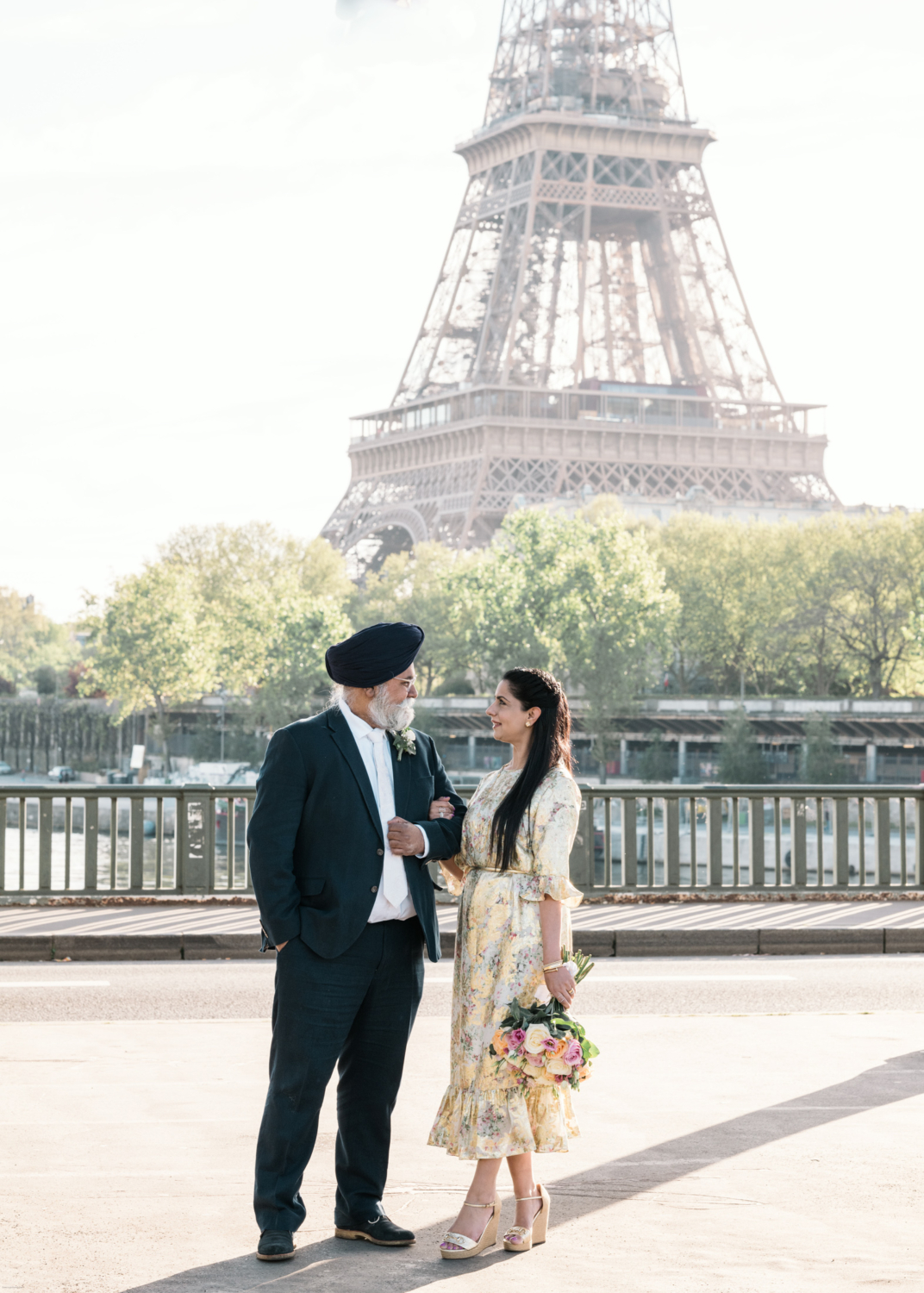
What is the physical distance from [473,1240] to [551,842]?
3.69 ft

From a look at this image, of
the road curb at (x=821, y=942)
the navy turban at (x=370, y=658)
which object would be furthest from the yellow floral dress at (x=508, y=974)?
the road curb at (x=821, y=942)

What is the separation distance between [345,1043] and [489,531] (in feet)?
221

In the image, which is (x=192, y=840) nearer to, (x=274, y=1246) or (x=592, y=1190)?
(x=592, y=1190)

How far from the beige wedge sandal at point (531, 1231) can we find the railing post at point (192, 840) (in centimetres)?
741

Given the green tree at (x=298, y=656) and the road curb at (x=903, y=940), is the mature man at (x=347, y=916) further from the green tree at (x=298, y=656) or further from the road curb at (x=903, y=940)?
the green tree at (x=298, y=656)

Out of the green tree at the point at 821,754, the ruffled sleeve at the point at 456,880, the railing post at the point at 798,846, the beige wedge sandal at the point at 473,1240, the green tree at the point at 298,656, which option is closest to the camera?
the beige wedge sandal at the point at 473,1240

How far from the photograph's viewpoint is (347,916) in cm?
458

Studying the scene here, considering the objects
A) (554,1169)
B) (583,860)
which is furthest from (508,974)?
(583,860)

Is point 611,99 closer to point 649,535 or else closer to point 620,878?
point 649,535

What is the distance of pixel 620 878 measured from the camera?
13.2 metres

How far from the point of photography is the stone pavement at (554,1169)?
4.41m

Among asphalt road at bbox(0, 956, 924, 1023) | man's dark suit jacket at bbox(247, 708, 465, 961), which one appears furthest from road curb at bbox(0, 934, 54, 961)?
man's dark suit jacket at bbox(247, 708, 465, 961)

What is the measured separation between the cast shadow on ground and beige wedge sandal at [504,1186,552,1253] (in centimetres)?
3

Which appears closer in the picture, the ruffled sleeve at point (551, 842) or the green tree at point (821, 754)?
the ruffled sleeve at point (551, 842)
